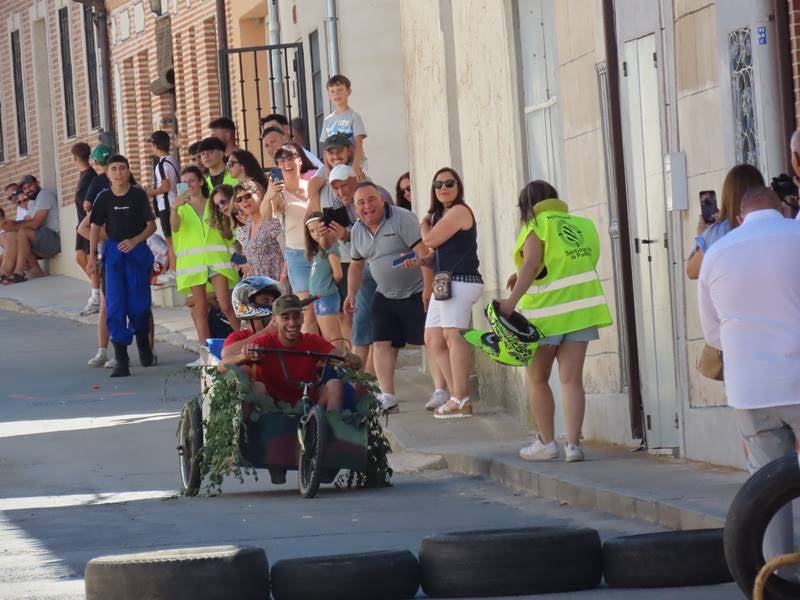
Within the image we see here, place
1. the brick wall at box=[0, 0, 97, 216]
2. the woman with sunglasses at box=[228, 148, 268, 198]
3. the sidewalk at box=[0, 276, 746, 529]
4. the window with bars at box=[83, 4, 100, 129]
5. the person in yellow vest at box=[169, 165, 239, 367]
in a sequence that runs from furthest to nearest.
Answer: the brick wall at box=[0, 0, 97, 216] → the window with bars at box=[83, 4, 100, 129] → the person in yellow vest at box=[169, 165, 239, 367] → the woman with sunglasses at box=[228, 148, 268, 198] → the sidewalk at box=[0, 276, 746, 529]

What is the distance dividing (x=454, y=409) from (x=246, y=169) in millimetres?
3496

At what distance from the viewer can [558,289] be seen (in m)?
13.3

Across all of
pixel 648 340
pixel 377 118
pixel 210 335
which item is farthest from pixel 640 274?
pixel 377 118

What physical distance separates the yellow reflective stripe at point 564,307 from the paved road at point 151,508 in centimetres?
112

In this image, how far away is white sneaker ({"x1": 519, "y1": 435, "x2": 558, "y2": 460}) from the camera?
1360 centimetres

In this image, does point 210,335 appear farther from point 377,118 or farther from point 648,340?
point 648,340

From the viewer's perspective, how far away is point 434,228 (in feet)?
52.6

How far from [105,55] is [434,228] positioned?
64.8 ft

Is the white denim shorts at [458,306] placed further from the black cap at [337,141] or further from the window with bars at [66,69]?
the window with bars at [66,69]

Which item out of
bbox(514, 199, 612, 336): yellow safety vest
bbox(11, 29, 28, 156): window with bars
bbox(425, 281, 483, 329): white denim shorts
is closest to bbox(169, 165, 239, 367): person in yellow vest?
bbox(425, 281, 483, 329): white denim shorts

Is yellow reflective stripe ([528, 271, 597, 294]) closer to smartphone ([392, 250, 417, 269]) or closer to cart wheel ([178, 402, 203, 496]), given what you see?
cart wheel ([178, 402, 203, 496])

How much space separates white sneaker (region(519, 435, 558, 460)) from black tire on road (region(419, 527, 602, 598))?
4.59 metres

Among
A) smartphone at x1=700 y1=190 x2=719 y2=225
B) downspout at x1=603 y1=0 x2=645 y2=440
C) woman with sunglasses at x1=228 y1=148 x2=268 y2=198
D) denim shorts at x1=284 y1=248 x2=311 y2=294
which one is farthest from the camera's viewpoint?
woman with sunglasses at x1=228 y1=148 x2=268 y2=198

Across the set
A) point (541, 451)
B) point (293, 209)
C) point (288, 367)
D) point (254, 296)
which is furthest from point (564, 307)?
point (293, 209)
